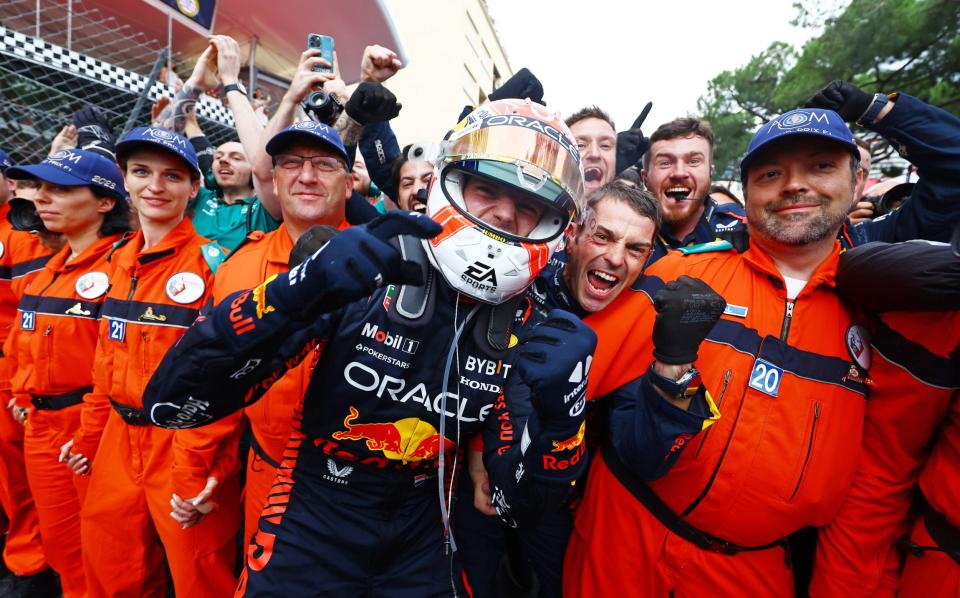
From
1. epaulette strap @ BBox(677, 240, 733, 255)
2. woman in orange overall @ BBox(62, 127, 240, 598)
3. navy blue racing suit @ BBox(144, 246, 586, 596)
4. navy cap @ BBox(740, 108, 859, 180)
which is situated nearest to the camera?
navy blue racing suit @ BBox(144, 246, 586, 596)

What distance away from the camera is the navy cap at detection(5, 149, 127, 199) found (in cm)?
301

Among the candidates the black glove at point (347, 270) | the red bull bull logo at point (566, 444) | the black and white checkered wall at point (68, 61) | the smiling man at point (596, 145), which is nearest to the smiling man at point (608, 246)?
the red bull bull logo at point (566, 444)

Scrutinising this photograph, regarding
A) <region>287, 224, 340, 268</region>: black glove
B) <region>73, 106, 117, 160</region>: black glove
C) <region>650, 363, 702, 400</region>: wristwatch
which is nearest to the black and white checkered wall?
<region>73, 106, 117, 160</region>: black glove

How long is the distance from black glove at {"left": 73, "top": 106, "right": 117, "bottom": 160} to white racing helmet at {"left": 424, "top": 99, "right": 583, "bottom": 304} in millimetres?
3798

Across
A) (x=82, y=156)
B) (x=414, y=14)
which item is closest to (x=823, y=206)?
(x=82, y=156)

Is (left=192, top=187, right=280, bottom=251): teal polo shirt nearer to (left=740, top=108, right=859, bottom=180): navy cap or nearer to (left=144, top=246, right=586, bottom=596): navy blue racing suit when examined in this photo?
(left=144, top=246, right=586, bottom=596): navy blue racing suit

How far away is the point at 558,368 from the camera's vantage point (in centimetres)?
141

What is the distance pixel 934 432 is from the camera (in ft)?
6.26

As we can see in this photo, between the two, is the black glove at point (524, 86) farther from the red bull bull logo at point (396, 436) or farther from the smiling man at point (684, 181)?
the red bull bull logo at point (396, 436)

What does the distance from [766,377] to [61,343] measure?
400 centimetres

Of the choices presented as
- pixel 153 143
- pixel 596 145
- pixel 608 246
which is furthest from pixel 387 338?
pixel 596 145

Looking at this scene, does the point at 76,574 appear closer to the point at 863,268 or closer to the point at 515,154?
the point at 515,154

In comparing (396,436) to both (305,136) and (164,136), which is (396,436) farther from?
(164,136)

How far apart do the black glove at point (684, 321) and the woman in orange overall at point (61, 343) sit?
342cm
